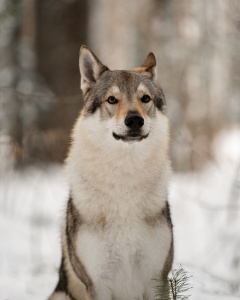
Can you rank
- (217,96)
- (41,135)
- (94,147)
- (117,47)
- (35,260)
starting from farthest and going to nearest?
(217,96) < (117,47) < (41,135) < (35,260) < (94,147)

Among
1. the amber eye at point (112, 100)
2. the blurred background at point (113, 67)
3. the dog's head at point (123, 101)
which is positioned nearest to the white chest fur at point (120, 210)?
the dog's head at point (123, 101)

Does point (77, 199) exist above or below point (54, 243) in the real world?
above

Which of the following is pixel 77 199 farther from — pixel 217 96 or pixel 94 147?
pixel 217 96

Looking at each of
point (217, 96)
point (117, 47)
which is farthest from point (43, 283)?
point (217, 96)

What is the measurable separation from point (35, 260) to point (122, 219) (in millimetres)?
3360

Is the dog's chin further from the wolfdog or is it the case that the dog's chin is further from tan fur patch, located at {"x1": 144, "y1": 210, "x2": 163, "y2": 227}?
tan fur patch, located at {"x1": 144, "y1": 210, "x2": 163, "y2": 227}

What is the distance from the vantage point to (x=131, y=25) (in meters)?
16.1

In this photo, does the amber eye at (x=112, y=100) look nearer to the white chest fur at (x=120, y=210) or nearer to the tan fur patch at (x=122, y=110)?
the tan fur patch at (x=122, y=110)

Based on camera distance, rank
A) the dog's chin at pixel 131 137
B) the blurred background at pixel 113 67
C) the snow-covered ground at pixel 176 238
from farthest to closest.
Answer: the blurred background at pixel 113 67 → the snow-covered ground at pixel 176 238 → the dog's chin at pixel 131 137

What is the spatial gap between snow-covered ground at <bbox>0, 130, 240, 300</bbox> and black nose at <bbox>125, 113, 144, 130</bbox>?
2.50 ft

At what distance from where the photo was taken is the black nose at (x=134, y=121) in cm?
355

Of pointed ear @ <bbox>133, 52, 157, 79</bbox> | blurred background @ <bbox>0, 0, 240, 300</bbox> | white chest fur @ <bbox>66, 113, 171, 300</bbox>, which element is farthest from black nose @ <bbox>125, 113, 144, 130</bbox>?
blurred background @ <bbox>0, 0, 240, 300</bbox>

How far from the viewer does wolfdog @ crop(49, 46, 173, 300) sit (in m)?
3.50

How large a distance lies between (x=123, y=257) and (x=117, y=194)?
1.43 ft
